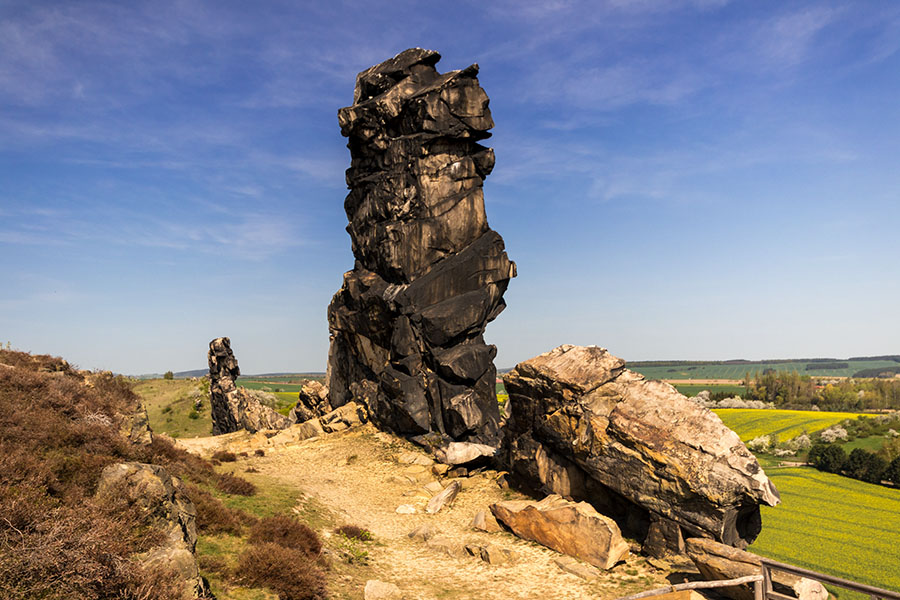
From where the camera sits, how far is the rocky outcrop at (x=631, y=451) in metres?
16.5

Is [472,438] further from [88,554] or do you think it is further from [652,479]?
[88,554]

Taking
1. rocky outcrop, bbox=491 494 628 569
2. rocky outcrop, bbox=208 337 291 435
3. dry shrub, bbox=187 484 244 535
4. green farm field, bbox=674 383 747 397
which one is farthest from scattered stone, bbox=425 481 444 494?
green farm field, bbox=674 383 747 397

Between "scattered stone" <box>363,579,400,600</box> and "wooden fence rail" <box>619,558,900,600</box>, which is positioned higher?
"wooden fence rail" <box>619,558,900,600</box>

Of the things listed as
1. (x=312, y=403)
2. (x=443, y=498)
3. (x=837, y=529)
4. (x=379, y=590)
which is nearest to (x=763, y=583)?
(x=379, y=590)

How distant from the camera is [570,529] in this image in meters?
18.0

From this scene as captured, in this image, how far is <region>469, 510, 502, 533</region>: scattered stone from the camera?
20.7 metres

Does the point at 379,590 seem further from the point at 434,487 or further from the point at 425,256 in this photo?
the point at 425,256

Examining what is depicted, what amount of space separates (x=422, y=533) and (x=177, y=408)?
231 ft

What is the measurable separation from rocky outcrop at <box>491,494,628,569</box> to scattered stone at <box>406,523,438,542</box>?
3.07m

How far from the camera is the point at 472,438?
109 feet

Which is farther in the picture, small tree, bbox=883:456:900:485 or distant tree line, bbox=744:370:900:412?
distant tree line, bbox=744:370:900:412

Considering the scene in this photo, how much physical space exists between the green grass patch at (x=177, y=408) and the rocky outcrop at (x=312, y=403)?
78.6 ft

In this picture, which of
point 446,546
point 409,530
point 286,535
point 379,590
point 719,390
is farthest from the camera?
point 719,390

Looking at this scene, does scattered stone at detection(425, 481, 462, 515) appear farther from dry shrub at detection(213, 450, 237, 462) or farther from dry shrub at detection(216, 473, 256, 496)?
dry shrub at detection(213, 450, 237, 462)
